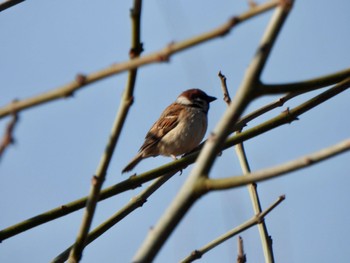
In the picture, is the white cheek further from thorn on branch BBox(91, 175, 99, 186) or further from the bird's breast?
thorn on branch BBox(91, 175, 99, 186)

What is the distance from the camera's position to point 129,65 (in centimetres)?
162

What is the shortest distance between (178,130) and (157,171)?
3.70 metres

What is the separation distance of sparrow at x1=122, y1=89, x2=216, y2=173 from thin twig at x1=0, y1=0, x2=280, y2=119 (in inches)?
187

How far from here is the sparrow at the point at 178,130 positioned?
253 inches


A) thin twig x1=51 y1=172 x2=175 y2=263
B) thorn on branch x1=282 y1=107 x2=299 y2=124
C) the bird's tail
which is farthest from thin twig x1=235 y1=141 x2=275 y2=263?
the bird's tail

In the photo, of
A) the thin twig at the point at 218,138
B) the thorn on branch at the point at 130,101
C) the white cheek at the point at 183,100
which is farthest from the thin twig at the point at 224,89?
the white cheek at the point at 183,100

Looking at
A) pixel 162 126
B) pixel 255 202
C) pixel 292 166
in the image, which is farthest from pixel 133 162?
pixel 292 166

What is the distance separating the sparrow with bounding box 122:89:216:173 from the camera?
21.1 ft

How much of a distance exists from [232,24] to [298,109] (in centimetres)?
136

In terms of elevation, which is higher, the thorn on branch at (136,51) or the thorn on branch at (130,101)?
the thorn on branch at (136,51)

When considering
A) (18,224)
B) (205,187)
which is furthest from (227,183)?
(18,224)

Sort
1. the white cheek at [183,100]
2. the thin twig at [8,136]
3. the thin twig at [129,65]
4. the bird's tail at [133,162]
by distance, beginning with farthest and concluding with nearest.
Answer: the white cheek at [183,100] < the bird's tail at [133,162] < the thin twig at [129,65] < the thin twig at [8,136]

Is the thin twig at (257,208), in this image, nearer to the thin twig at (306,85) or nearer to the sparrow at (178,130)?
the thin twig at (306,85)

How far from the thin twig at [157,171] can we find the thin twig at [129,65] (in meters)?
1.00
